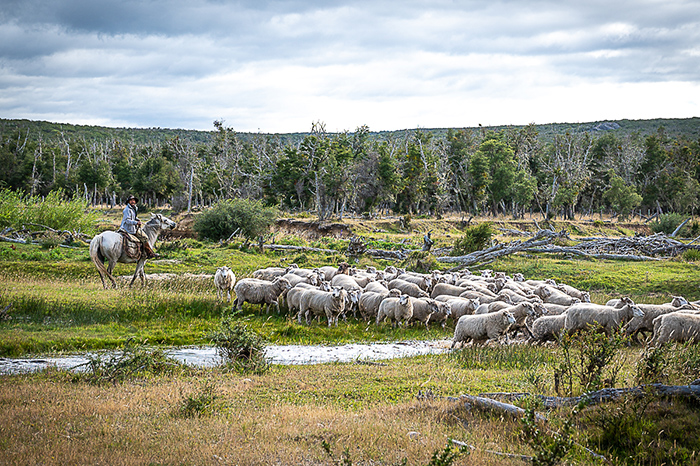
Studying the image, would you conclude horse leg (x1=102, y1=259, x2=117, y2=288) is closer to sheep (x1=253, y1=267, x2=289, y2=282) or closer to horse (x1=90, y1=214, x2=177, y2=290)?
horse (x1=90, y1=214, x2=177, y2=290)

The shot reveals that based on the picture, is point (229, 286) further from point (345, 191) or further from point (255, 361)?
point (345, 191)

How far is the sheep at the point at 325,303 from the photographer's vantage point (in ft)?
54.3

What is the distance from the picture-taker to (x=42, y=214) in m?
32.8

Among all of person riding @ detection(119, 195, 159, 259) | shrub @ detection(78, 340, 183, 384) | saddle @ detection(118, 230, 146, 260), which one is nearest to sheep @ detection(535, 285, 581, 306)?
shrub @ detection(78, 340, 183, 384)

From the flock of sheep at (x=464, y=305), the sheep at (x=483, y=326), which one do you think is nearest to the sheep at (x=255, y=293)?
the flock of sheep at (x=464, y=305)

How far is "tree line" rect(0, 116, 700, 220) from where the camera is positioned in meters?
64.1

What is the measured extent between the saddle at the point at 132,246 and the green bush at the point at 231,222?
1720cm

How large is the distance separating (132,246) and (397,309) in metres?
10.8

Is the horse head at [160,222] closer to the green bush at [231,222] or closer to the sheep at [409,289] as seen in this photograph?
the sheep at [409,289]

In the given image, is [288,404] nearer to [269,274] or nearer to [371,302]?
[371,302]

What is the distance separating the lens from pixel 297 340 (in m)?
15.5

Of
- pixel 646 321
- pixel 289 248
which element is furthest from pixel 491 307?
pixel 289 248

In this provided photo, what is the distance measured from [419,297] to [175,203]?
2730 inches

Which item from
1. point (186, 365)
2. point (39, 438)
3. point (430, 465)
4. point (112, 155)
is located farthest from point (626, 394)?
point (112, 155)
